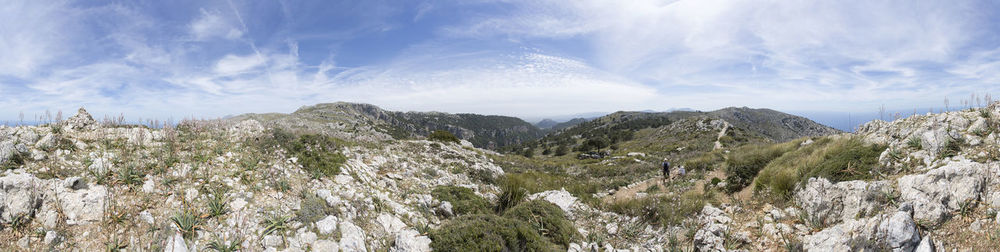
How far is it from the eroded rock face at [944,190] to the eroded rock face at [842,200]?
407 mm

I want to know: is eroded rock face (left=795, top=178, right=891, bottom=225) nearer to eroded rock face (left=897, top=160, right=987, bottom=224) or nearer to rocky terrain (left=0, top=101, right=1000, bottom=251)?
Result: rocky terrain (left=0, top=101, right=1000, bottom=251)

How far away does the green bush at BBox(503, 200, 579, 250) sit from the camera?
23.1 ft

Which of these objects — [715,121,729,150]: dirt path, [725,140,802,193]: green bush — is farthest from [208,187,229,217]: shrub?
[715,121,729,150]: dirt path

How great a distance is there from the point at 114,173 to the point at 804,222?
48.3 feet

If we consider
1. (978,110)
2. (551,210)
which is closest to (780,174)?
(978,110)

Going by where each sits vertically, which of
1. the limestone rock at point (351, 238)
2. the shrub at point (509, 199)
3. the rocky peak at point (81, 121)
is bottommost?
the shrub at point (509, 199)

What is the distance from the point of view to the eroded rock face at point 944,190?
19.1ft

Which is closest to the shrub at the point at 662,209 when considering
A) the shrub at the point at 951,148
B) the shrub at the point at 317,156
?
the shrub at the point at 951,148

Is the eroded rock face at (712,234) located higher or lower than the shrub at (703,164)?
higher

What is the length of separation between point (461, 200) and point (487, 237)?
3.23 meters

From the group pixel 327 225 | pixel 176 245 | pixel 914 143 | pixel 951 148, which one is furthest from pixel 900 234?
pixel 176 245

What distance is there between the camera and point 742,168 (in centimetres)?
1203

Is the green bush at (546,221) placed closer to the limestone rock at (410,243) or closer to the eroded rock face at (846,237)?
the limestone rock at (410,243)

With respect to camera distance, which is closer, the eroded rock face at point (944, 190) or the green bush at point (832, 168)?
the eroded rock face at point (944, 190)
